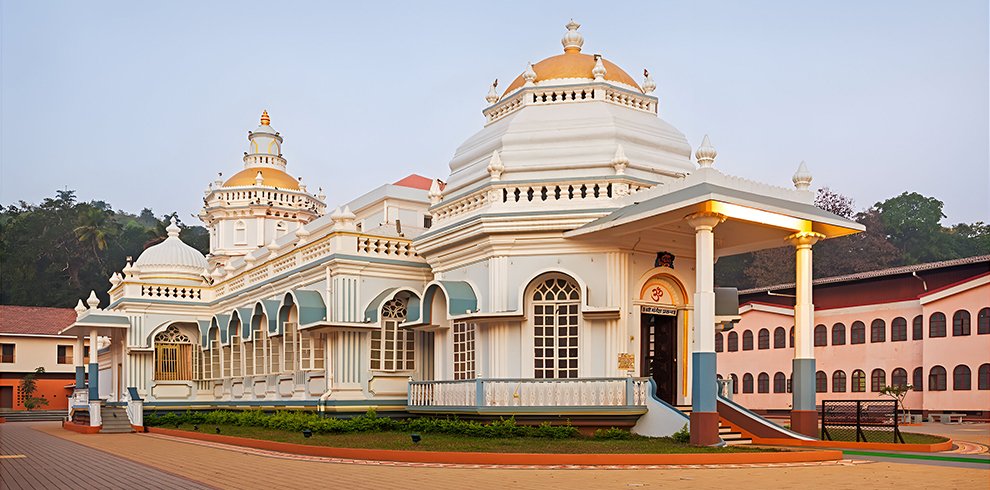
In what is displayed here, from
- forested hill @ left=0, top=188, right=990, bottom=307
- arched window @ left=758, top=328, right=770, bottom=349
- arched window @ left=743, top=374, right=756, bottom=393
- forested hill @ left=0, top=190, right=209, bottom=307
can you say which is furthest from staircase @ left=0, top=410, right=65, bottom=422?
arched window @ left=758, top=328, right=770, bottom=349

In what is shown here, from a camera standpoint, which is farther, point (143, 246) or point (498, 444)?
point (143, 246)

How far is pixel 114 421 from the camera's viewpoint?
88.5ft

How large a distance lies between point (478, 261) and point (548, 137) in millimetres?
2954

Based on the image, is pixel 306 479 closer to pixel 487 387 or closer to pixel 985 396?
pixel 487 387

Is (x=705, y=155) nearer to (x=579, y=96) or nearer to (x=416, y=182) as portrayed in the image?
(x=579, y=96)

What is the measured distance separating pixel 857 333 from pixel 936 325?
11.3 feet

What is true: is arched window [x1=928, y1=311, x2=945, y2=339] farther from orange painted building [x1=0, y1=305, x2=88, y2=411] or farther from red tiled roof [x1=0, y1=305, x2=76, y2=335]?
red tiled roof [x1=0, y1=305, x2=76, y2=335]

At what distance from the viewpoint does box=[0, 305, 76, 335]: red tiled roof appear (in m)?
52.2

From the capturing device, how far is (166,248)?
3206 centimetres

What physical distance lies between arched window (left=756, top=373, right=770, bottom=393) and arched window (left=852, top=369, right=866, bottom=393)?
3.89 metres

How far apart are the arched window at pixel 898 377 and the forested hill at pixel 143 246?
1767 cm

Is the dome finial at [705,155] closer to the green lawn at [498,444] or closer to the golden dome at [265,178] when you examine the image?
the green lawn at [498,444]

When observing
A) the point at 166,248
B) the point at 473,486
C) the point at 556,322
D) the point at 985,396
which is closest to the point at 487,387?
the point at 556,322

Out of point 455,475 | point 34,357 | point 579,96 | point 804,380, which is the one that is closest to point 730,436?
point 804,380
